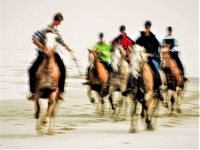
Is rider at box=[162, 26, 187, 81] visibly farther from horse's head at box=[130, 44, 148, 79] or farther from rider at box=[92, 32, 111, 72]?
horse's head at box=[130, 44, 148, 79]

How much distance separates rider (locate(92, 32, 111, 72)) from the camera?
69.0ft

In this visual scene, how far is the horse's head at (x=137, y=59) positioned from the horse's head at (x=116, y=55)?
78.7 inches

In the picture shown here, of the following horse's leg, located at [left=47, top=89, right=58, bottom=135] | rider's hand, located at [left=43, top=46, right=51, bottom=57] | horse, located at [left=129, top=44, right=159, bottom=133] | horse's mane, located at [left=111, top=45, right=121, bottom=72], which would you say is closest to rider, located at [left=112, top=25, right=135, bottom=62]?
horse's mane, located at [left=111, top=45, right=121, bottom=72]

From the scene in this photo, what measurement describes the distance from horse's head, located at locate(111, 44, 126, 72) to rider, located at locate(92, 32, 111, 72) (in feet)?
8.25

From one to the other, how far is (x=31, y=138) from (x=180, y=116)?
744 cm

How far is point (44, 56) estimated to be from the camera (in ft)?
48.2

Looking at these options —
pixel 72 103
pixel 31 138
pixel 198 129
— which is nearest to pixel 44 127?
pixel 31 138

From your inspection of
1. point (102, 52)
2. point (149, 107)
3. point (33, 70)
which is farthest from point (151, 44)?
point (102, 52)

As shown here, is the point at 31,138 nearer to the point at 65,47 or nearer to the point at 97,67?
the point at 65,47

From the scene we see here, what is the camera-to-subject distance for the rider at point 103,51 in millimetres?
21031

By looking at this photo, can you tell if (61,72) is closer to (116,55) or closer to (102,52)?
(116,55)

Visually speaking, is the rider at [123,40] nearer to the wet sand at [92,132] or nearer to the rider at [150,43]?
the wet sand at [92,132]

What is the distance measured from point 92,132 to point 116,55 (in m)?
3.09

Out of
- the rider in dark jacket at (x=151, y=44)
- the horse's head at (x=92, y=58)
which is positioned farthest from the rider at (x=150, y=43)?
the horse's head at (x=92, y=58)
